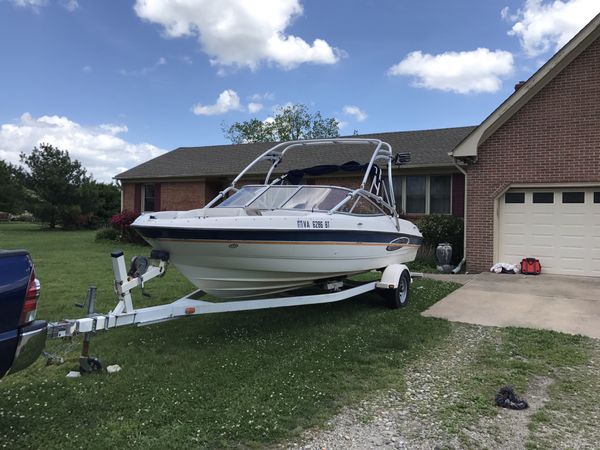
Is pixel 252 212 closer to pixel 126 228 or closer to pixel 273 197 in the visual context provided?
pixel 273 197

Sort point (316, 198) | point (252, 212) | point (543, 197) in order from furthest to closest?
point (543, 197), point (316, 198), point (252, 212)

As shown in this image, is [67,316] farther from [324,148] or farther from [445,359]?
[324,148]

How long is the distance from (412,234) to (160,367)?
17.5ft

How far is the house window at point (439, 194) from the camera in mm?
15422

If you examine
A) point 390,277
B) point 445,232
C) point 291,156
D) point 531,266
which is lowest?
point 531,266

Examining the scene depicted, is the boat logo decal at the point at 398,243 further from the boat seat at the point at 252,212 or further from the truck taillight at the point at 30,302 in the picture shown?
the truck taillight at the point at 30,302

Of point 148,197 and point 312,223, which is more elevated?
point 148,197

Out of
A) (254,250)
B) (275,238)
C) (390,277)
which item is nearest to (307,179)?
(390,277)

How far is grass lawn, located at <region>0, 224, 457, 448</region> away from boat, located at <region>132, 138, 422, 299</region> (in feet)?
2.44

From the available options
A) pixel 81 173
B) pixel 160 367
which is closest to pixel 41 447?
pixel 160 367

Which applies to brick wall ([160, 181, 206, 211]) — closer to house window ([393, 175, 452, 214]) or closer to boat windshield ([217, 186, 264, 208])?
house window ([393, 175, 452, 214])

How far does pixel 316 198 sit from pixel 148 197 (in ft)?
55.9

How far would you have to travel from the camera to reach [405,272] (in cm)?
805

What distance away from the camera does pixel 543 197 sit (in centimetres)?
1172
